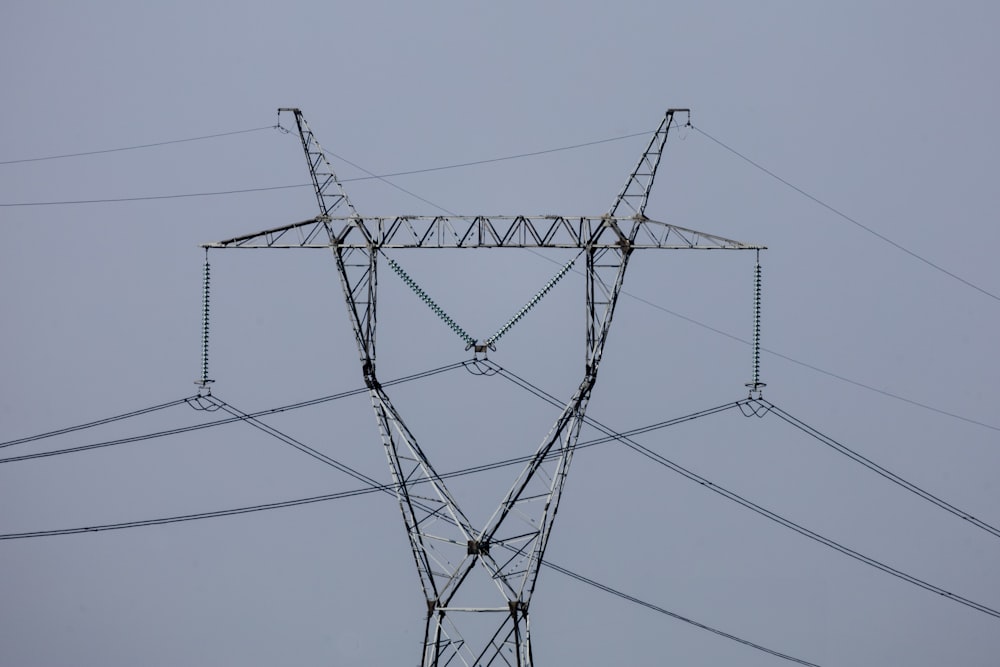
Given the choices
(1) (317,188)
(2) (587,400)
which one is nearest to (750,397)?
(2) (587,400)

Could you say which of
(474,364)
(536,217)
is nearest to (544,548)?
(474,364)

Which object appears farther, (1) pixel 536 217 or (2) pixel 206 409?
(2) pixel 206 409

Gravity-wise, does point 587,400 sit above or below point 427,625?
above

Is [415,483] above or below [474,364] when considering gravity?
below

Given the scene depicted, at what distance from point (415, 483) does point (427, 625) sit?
206 inches

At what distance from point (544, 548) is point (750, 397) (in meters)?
9.80

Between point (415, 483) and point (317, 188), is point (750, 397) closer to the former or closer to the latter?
point (415, 483)

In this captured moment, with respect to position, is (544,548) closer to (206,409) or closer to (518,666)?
(518,666)

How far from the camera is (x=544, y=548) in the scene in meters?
66.0

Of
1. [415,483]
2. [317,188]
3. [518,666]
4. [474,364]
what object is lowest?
[518,666]

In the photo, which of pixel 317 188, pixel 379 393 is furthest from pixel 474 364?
pixel 317 188

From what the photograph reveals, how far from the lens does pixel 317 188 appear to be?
70000 mm

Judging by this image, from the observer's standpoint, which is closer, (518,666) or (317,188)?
(518,666)

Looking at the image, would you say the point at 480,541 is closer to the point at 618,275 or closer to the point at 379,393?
the point at 379,393
